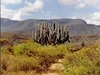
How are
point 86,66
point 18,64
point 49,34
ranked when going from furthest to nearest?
1. point 49,34
2. point 18,64
3. point 86,66

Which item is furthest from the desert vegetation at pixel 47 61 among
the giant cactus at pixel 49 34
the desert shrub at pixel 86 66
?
the giant cactus at pixel 49 34

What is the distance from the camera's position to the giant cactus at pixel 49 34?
30188 millimetres

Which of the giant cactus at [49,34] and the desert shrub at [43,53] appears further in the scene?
the giant cactus at [49,34]

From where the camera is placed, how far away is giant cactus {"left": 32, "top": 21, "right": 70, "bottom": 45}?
99.0 feet

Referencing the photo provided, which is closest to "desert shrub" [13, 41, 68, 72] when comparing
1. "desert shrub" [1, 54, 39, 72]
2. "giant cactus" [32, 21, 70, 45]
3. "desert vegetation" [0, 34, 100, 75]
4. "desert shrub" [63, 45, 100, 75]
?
"desert vegetation" [0, 34, 100, 75]

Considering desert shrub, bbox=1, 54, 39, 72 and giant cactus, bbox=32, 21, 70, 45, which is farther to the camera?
giant cactus, bbox=32, 21, 70, 45

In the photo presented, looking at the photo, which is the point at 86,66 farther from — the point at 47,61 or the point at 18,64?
the point at 47,61

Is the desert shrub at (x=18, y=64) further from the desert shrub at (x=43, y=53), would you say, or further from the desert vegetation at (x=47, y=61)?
the desert shrub at (x=43, y=53)

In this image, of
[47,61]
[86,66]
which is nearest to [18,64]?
[47,61]

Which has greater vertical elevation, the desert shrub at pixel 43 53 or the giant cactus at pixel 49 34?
the giant cactus at pixel 49 34

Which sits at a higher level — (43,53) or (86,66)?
(86,66)

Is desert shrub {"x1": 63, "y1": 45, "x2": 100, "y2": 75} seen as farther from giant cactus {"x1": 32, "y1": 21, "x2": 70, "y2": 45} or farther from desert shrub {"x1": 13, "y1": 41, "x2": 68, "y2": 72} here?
giant cactus {"x1": 32, "y1": 21, "x2": 70, "y2": 45}

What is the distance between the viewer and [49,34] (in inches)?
1198

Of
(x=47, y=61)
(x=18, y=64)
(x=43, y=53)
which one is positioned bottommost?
(x=47, y=61)
